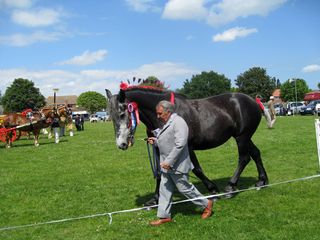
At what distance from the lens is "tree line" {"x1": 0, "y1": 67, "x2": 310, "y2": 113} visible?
322 ft

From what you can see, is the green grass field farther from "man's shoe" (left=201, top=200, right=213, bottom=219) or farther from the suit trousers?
the suit trousers

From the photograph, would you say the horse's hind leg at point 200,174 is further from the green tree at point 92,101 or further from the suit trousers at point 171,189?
the green tree at point 92,101

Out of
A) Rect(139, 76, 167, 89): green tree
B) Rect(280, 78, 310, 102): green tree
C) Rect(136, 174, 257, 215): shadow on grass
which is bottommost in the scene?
Rect(136, 174, 257, 215): shadow on grass

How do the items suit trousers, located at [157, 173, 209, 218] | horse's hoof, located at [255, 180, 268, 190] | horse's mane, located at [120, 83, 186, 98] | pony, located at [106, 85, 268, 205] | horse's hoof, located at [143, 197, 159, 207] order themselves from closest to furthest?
1. suit trousers, located at [157, 173, 209, 218]
2. pony, located at [106, 85, 268, 205]
3. horse's mane, located at [120, 83, 186, 98]
4. horse's hoof, located at [143, 197, 159, 207]
5. horse's hoof, located at [255, 180, 268, 190]

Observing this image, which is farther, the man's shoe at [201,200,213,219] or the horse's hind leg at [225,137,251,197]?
the horse's hind leg at [225,137,251,197]

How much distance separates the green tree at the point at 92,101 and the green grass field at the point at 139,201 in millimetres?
143460

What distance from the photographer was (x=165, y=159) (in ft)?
19.9

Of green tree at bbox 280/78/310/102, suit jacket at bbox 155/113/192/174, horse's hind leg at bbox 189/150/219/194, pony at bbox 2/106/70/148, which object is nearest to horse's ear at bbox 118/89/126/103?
suit jacket at bbox 155/113/192/174

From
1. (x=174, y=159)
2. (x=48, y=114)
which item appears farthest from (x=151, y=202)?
(x=48, y=114)

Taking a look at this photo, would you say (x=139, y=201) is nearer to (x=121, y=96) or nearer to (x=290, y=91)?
(x=121, y=96)

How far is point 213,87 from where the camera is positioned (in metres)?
131

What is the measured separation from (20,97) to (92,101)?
61.1 meters

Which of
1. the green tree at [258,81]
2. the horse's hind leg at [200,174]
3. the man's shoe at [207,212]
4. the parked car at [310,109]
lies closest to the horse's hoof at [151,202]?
the horse's hind leg at [200,174]

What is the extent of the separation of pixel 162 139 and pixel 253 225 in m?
2.01
